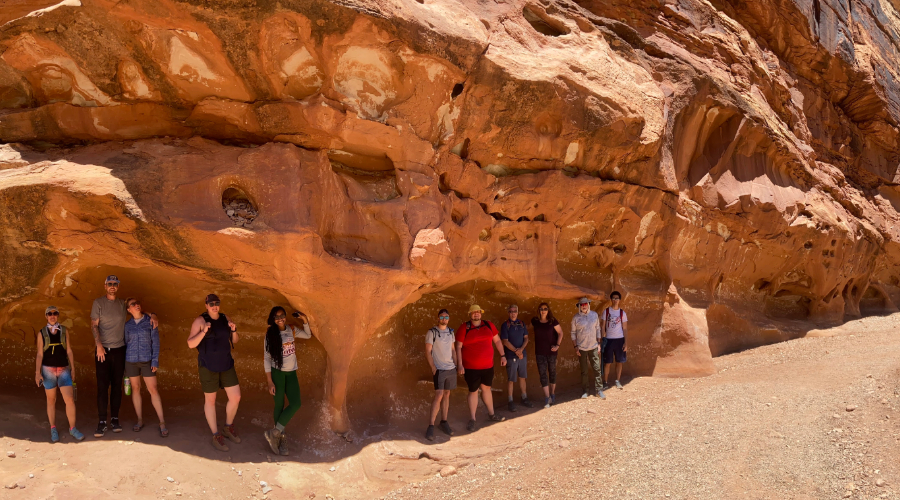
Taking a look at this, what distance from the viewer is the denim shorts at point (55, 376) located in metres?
5.68

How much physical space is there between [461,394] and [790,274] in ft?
26.5

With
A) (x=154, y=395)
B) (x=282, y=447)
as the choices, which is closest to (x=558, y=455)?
(x=282, y=447)

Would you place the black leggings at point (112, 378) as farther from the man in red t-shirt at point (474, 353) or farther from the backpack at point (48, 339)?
the man in red t-shirt at point (474, 353)

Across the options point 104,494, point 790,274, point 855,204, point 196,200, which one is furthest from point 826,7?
A: point 104,494

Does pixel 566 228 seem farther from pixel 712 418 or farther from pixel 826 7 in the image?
pixel 826 7

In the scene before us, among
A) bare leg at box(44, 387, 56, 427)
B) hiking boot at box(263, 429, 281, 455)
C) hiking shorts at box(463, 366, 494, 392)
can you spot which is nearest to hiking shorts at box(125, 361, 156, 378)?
bare leg at box(44, 387, 56, 427)

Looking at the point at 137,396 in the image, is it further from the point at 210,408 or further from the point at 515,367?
the point at 515,367

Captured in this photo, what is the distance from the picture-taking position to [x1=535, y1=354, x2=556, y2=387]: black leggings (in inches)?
310

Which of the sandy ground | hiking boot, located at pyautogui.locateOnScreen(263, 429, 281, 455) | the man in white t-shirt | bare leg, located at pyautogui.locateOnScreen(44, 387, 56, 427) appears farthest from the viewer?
the man in white t-shirt

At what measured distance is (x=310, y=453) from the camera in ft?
20.5

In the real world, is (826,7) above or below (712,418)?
above

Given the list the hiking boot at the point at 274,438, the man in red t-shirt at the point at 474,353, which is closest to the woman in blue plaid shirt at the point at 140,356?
the hiking boot at the point at 274,438

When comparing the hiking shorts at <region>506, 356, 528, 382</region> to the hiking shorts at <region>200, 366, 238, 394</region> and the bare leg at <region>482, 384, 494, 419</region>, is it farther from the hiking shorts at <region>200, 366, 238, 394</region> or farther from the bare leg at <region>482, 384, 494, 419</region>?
the hiking shorts at <region>200, 366, 238, 394</region>

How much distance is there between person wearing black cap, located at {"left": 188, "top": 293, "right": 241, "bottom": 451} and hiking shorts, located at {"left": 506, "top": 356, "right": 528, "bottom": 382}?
3353mm
